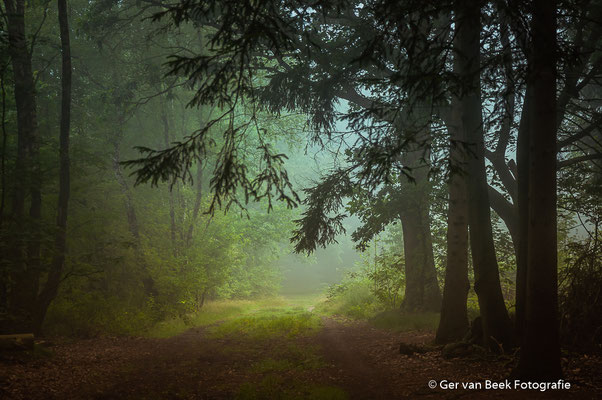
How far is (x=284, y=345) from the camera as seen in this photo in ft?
32.3

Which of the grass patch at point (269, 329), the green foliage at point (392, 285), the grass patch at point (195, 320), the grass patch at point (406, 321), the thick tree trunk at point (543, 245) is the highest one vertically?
the thick tree trunk at point (543, 245)

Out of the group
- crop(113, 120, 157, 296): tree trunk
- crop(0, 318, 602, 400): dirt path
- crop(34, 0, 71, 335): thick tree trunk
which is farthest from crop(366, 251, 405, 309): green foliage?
crop(34, 0, 71, 335): thick tree trunk

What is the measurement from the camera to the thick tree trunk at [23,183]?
8492mm

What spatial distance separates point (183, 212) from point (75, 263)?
9573mm

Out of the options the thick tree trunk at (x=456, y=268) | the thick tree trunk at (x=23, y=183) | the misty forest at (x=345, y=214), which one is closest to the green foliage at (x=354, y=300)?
the misty forest at (x=345, y=214)

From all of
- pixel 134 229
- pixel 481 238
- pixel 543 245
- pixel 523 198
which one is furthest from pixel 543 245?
pixel 134 229

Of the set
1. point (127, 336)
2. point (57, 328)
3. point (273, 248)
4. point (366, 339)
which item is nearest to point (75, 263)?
point (57, 328)

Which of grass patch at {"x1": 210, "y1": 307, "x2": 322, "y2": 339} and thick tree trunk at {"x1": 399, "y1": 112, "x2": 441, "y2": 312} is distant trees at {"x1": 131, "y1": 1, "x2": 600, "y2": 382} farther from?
grass patch at {"x1": 210, "y1": 307, "x2": 322, "y2": 339}

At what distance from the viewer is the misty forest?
5031 millimetres

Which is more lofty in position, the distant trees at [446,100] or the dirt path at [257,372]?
the distant trees at [446,100]

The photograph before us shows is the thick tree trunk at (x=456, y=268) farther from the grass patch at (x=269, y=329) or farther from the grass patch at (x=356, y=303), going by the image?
the grass patch at (x=356, y=303)

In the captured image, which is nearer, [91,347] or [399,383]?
[399,383]

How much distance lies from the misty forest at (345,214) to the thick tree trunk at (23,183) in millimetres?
56

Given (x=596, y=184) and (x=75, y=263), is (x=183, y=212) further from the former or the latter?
(x=596, y=184)
